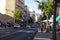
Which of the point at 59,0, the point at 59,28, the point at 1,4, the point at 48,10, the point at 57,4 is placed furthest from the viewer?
the point at 1,4

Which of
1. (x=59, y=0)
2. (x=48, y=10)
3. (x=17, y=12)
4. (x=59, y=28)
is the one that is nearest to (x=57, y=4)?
(x=59, y=0)

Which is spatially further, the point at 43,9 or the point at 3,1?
the point at 3,1

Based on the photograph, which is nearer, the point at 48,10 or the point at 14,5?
the point at 48,10

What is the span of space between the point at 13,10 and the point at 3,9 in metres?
6.80

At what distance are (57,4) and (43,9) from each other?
38.9 meters

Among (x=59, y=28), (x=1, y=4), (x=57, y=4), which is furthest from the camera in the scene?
(x=1, y=4)

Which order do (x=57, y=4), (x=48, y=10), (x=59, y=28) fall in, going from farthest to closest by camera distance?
(x=48, y=10)
(x=59, y=28)
(x=57, y=4)

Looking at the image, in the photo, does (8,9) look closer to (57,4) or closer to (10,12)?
(10,12)

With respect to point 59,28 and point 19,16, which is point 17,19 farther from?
point 59,28

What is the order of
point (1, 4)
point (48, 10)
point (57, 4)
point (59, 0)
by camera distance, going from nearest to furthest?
point (59, 0) < point (57, 4) < point (48, 10) < point (1, 4)

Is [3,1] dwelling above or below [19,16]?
above

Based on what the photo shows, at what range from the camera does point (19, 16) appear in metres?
126

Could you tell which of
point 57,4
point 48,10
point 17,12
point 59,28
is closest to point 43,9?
point 48,10

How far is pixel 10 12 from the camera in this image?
12762cm
